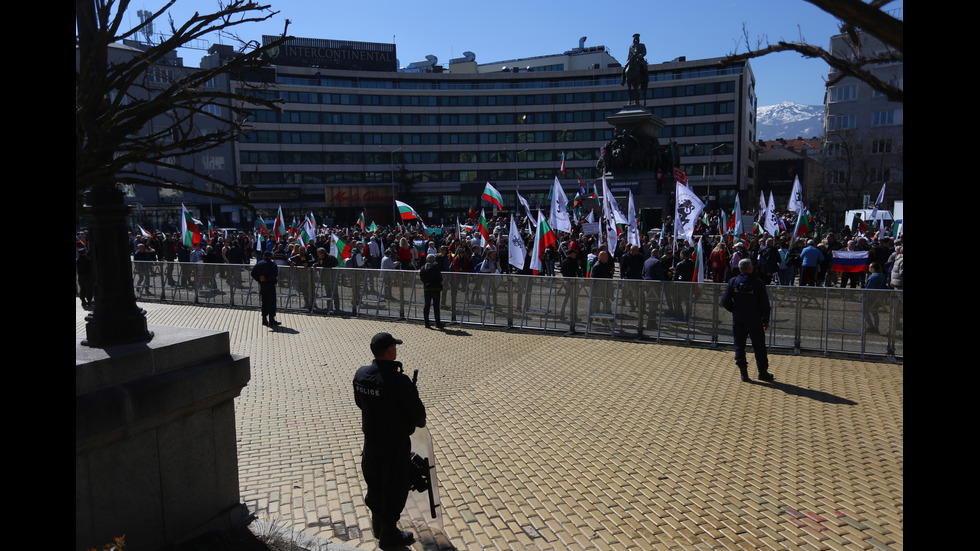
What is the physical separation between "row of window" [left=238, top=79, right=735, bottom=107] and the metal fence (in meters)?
63.0

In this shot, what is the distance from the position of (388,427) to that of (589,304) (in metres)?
9.63

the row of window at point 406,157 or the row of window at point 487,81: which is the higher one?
the row of window at point 487,81

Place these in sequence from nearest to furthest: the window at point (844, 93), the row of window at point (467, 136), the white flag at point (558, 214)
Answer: the white flag at point (558, 214)
the window at point (844, 93)
the row of window at point (467, 136)

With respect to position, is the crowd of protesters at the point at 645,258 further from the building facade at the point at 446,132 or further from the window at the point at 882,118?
the window at the point at 882,118

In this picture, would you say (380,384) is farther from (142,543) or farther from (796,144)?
(796,144)

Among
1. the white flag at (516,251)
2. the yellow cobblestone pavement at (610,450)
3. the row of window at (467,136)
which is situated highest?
the row of window at (467,136)

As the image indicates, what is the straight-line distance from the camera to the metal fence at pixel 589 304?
460 inches

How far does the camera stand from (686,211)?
17344mm

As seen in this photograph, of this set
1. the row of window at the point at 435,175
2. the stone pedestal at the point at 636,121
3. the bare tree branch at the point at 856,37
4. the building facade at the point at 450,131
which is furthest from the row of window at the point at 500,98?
the bare tree branch at the point at 856,37

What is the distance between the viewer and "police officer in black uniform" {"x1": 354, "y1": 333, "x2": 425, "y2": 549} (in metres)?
4.76

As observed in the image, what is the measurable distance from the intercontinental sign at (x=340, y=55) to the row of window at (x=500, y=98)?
16.1ft

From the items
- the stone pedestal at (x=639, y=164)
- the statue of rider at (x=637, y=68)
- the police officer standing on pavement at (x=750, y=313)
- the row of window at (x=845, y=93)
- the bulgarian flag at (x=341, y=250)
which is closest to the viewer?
the police officer standing on pavement at (x=750, y=313)
